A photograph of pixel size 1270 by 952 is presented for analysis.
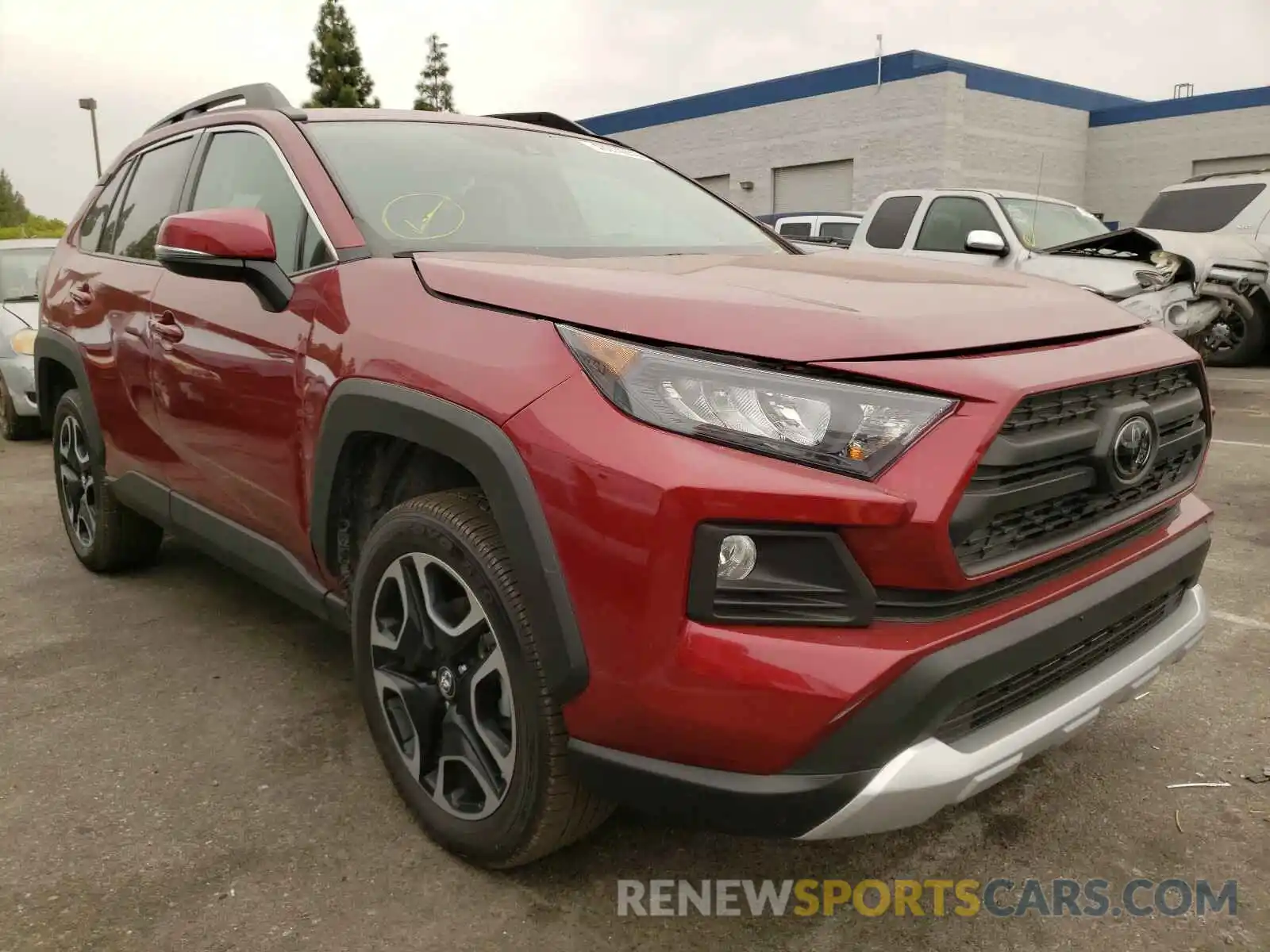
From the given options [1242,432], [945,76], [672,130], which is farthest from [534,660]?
[672,130]

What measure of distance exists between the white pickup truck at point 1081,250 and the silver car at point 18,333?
21.8ft

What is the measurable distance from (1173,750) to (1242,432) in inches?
214

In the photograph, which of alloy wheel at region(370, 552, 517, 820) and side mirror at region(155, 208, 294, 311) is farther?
side mirror at region(155, 208, 294, 311)

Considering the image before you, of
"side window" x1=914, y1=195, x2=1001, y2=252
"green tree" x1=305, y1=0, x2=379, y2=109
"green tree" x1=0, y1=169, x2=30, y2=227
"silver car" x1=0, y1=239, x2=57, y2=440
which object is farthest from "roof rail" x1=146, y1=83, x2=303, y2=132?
"green tree" x1=0, y1=169, x2=30, y2=227

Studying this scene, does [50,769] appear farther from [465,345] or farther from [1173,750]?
[1173,750]

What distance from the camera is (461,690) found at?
204 centimetres

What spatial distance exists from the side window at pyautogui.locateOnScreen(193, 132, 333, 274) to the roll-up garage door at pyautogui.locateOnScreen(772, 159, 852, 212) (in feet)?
66.2

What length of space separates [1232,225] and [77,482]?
35.0 feet

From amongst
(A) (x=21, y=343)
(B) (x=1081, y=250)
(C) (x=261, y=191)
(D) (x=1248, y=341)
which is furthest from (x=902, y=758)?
(D) (x=1248, y=341)

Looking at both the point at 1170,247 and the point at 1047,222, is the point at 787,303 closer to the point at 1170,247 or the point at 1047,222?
the point at 1047,222

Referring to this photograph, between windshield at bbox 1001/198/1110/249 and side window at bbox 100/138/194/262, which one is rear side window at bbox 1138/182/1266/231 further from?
side window at bbox 100/138/194/262

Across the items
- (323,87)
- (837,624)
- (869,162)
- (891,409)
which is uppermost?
(323,87)

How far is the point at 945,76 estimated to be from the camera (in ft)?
64.7

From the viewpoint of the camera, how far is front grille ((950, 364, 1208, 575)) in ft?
5.33
